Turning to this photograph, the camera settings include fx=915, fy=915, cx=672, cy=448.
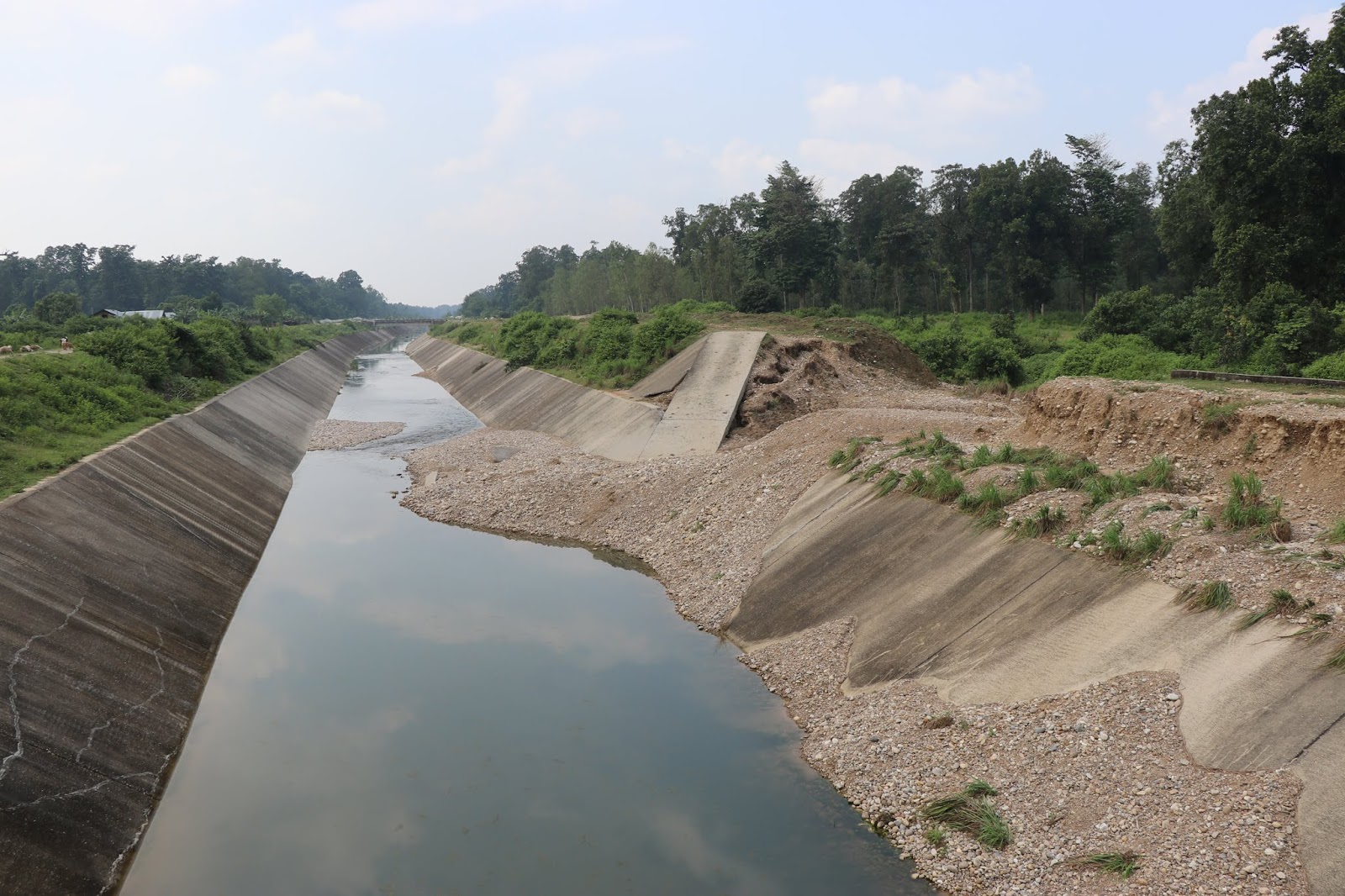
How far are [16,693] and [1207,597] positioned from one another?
15.3 m

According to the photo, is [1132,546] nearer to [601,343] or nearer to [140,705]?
[140,705]

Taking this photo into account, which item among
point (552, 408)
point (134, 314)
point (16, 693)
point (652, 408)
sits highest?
point (134, 314)

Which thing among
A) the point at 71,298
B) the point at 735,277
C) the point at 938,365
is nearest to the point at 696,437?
the point at 938,365

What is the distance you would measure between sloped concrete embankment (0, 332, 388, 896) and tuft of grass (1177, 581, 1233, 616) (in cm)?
1373

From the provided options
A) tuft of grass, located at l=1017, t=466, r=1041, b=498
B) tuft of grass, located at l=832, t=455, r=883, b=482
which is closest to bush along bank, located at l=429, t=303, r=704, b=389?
tuft of grass, located at l=832, t=455, r=883, b=482

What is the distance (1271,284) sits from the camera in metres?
28.6

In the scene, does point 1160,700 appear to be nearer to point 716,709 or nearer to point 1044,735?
point 1044,735

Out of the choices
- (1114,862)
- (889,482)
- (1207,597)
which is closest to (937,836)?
(1114,862)

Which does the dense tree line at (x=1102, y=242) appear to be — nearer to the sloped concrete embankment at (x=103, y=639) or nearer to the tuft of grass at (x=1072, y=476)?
the tuft of grass at (x=1072, y=476)

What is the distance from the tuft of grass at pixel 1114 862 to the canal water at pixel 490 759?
1793mm

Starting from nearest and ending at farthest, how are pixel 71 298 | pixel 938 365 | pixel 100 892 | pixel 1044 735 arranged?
pixel 100 892 < pixel 1044 735 < pixel 938 365 < pixel 71 298

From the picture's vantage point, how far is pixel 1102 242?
2298 inches

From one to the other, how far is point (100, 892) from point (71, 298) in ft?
244

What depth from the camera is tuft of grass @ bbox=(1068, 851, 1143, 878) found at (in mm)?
8945
